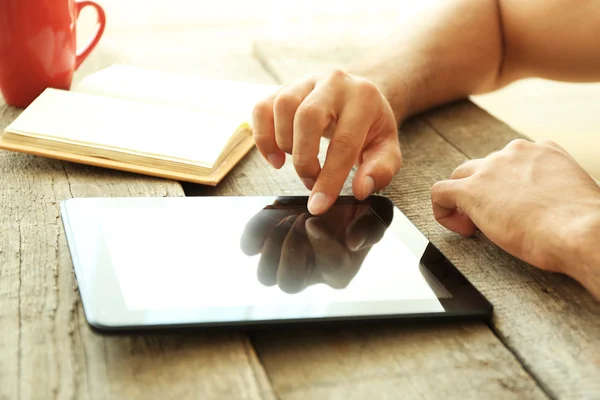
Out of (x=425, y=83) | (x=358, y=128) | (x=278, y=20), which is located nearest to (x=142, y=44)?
(x=425, y=83)

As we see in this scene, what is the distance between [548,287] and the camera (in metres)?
0.64

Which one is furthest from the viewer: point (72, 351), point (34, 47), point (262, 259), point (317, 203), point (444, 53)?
point (444, 53)

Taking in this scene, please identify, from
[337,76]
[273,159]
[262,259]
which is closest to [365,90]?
[337,76]

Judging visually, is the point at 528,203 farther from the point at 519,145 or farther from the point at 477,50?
the point at 477,50

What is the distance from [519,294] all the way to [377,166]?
241mm

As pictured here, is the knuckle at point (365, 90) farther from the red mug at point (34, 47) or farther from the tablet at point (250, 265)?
the red mug at point (34, 47)

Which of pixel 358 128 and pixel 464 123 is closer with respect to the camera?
pixel 358 128

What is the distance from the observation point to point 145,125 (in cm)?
89

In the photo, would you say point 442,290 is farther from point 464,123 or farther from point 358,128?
point 464,123

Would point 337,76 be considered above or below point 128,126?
above

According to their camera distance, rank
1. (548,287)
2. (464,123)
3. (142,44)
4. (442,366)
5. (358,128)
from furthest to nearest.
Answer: (142,44) < (464,123) < (358,128) < (548,287) < (442,366)

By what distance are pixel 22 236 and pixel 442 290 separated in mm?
434

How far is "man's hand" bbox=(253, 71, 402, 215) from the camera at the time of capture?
746 millimetres

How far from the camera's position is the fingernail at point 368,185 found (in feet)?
2.51
